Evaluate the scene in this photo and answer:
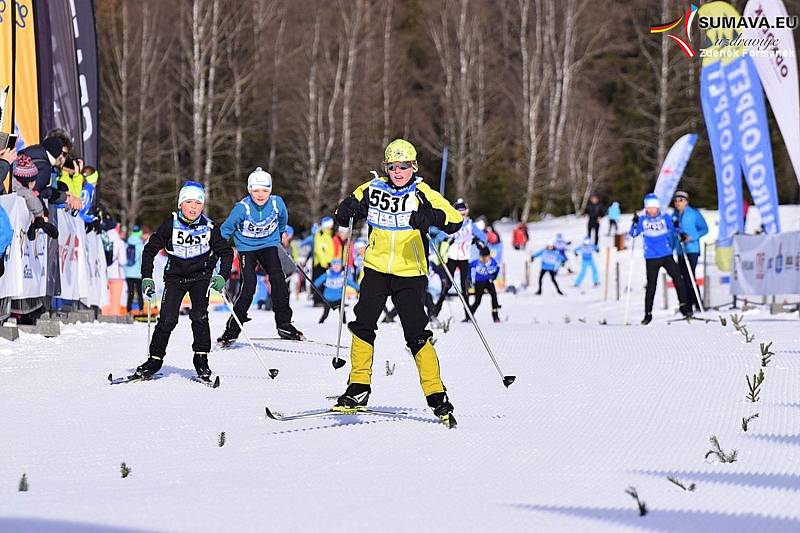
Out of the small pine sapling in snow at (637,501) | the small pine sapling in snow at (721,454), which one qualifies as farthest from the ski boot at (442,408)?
the small pine sapling in snow at (637,501)

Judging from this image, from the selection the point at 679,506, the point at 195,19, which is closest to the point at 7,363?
the point at 679,506

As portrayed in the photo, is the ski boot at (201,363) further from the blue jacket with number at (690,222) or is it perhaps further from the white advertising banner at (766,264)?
the white advertising banner at (766,264)

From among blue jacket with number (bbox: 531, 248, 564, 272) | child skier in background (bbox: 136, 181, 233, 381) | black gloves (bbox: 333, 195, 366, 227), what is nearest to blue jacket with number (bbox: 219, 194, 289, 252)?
child skier in background (bbox: 136, 181, 233, 381)

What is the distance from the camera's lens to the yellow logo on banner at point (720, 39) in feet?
70.9

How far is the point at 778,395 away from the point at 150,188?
35.2 metres

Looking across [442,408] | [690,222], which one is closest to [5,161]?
[442,408]

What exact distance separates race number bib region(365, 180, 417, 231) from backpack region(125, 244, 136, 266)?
560 inches

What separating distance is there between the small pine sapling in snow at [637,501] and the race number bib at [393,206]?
2.64 m

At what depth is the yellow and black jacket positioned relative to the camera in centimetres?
718

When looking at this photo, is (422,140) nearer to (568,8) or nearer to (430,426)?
(568,8)

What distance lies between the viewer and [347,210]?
7172 millimetres

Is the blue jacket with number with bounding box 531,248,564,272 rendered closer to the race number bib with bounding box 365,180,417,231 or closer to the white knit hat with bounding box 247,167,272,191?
the white knit hat with bounding box 247,167,272,191

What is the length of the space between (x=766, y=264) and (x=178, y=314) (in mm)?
12083

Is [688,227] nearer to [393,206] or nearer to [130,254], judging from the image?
[130,254]
